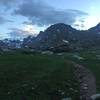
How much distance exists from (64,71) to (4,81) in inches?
645

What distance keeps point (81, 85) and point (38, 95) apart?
407 inches

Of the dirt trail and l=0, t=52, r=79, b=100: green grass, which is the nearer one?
l=0, t=52, r=79, b=100: green grass

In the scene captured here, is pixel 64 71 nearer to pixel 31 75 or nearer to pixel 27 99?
pixel 31 75

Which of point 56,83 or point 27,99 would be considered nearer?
point 27,99

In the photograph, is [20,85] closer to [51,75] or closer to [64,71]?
[51,75]

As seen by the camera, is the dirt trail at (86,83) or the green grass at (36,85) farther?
the dirt trail at (86,83)

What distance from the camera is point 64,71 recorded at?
219 feet

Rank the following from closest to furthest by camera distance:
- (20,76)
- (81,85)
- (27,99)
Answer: (27,99) < (81,85) < (20,76)

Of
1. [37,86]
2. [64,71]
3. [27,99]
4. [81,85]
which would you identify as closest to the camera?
[27,99]

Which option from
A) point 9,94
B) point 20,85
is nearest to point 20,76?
point 20,85

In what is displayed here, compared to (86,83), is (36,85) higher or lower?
higher

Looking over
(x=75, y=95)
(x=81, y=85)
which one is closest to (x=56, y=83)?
(x=81, y=85)

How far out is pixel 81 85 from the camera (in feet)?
174

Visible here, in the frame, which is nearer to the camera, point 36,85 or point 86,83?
Answer: point 36,85
